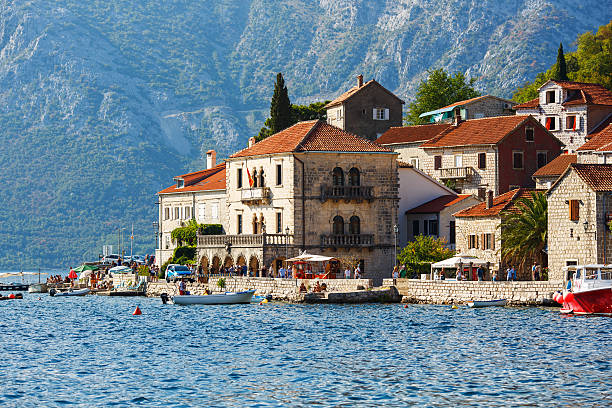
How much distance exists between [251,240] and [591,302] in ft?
96.2

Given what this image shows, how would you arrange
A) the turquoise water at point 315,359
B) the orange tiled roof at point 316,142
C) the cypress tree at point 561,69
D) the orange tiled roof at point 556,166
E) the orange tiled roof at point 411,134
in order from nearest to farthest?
the turquoise water at point 315,359
the orange tiled roof at point 316,142
the orange tiled roof at point 556,166
the orange tiled roof at point 411,134
the cypress tree at point 561,69

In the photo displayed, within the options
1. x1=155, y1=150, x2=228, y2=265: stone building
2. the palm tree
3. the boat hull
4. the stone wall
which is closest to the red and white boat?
the boat hull

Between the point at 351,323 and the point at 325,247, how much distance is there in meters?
22.1

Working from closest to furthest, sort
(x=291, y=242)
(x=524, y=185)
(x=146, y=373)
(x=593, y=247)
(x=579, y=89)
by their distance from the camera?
(x=146, y=373)
(x=593, y=247)
(x=291, y=242)
(x=524, y=185)
(x=579, y=89)

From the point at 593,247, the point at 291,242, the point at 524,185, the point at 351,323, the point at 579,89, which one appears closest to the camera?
the point at 351,323

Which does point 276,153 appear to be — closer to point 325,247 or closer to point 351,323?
point 325,247

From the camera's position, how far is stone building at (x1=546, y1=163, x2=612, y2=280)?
6244cm

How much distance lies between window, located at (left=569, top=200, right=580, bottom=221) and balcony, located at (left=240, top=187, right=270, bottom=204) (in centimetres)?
2526

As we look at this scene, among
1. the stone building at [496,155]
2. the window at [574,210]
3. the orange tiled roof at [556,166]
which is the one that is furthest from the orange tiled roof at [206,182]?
the window at [574,210]

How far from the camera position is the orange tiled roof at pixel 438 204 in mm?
84438

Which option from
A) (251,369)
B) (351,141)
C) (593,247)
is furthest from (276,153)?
(251,369)

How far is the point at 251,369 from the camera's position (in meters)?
41.4

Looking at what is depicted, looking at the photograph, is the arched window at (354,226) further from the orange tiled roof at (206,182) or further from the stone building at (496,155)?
the orange tiled roof at (206,182)

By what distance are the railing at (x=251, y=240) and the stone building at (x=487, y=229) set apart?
1186cm
